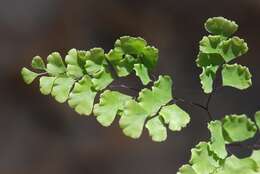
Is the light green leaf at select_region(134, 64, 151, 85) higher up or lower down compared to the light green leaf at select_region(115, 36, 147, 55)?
lower down

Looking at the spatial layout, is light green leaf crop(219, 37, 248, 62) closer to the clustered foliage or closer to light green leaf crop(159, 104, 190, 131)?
the clustered foliage

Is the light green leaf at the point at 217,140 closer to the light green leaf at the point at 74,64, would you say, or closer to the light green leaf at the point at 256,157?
the light green leaf at the point at 256,157

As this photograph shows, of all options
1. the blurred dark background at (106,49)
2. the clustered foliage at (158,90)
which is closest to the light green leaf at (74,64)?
the clustered foliage at (158,90)

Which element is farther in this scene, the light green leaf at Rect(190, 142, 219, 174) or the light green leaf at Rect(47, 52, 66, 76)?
the light green leaf at Rect(47, 52, 66, 76)

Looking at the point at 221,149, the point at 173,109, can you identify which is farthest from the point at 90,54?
the point at 221,149

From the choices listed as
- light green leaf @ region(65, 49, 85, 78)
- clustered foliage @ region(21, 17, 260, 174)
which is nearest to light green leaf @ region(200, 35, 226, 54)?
clustered foliage @ region(21, 17, 260, 174)

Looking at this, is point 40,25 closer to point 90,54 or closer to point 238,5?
point 238,5

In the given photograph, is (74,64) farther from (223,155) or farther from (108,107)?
(223,155)

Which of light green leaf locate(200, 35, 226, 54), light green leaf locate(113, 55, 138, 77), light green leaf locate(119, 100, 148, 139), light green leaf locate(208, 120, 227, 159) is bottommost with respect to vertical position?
light green leaf locate(208, 120, 227, 159)
